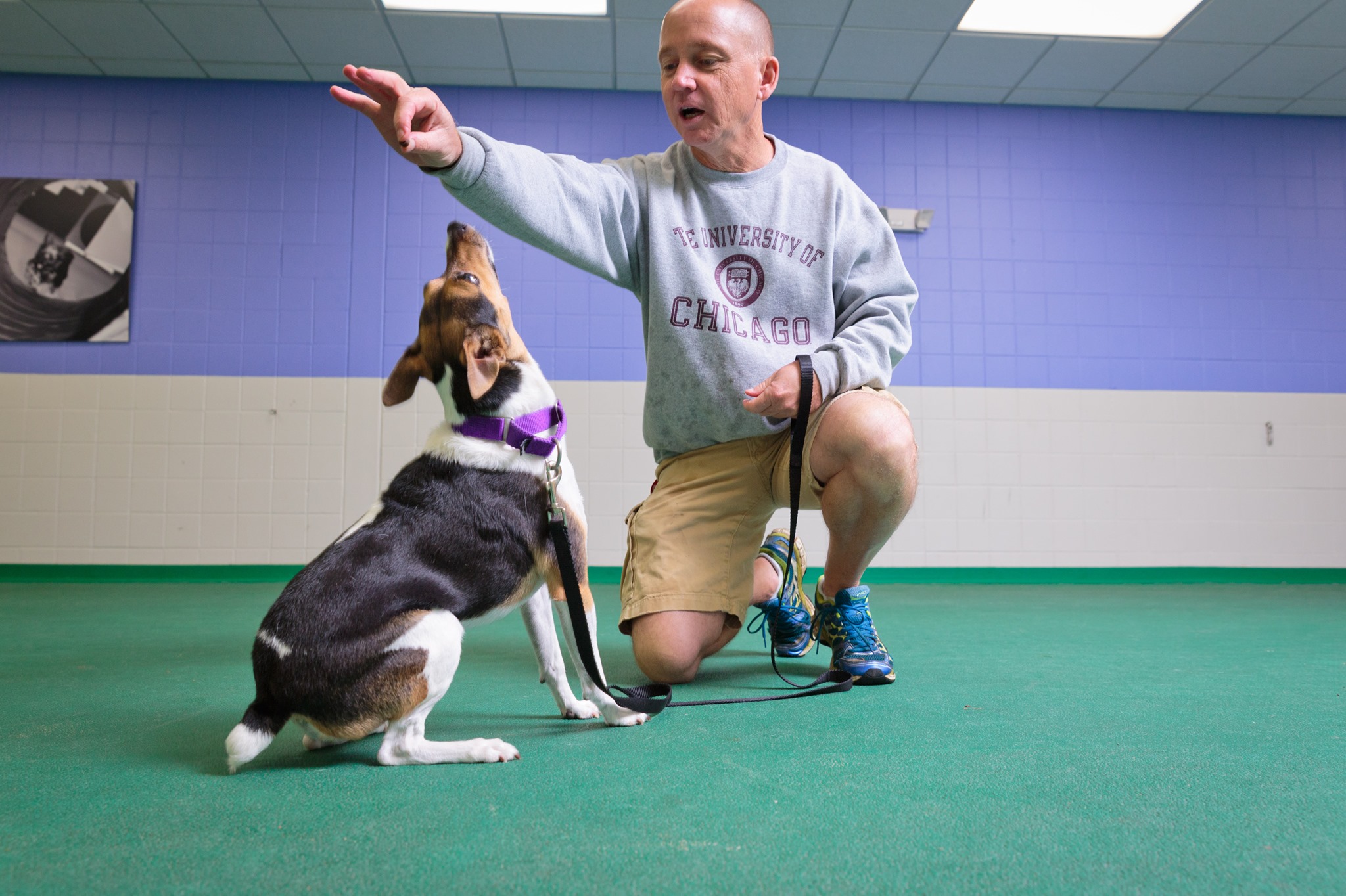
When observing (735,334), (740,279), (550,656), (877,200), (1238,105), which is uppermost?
(1238,105)

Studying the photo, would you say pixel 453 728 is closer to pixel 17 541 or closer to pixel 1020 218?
pixel 17 541

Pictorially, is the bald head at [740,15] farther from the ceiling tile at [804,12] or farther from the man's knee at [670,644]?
the ceiling tile at [804,12]

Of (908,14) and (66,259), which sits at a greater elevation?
(908,14)

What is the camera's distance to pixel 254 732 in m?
1.13

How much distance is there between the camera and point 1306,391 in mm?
5141

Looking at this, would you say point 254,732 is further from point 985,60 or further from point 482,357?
point 985,60

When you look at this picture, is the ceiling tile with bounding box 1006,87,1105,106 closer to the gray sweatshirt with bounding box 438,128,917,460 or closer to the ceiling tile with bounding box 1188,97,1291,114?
the ceiling tile with bounding box 1188,97,1291,114

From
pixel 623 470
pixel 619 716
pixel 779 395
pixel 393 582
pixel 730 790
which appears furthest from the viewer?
pixel 623 470

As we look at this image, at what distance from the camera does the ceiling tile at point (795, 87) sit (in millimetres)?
4965

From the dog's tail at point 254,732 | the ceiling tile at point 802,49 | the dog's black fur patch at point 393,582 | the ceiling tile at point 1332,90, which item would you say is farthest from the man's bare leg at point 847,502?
the ceiling tile at point 1332,90

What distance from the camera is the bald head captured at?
5.95 feet

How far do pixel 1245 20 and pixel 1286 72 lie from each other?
2.58ft

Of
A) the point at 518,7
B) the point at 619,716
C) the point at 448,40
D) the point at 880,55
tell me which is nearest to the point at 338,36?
the point at 448,40

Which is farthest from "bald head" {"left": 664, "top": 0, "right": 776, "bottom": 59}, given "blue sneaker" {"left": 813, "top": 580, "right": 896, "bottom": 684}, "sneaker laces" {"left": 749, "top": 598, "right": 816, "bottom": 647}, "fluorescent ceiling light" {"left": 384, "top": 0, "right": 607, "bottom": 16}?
"fluorescent ceiling light" {"left": 384, "top": 0, "right": 607, "bottom": 16}
